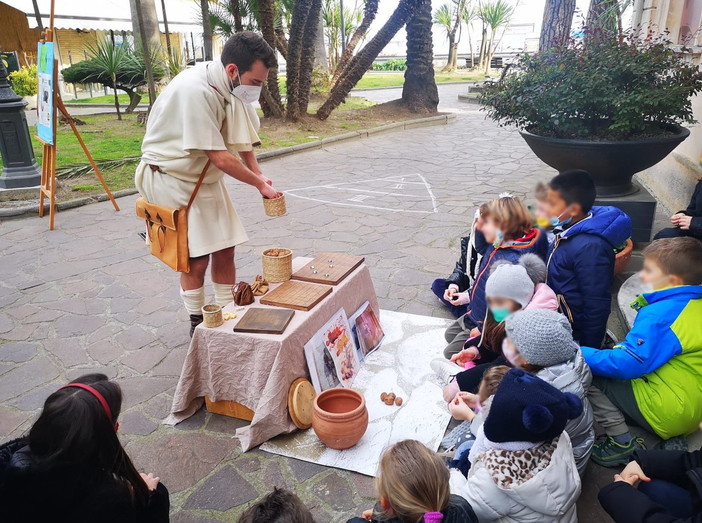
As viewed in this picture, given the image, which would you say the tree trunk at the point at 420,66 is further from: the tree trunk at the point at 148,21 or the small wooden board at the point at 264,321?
the small wooden board at the point at 264,321

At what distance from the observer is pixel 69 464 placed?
1825 millimetres

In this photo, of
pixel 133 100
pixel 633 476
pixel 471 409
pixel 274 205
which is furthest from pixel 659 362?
pixel 133 100

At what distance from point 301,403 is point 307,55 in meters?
10.8

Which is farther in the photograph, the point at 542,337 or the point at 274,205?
the point at 274,205

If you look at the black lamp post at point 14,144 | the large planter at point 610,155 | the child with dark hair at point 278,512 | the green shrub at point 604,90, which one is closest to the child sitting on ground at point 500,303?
the child with dark hair at point 278,512

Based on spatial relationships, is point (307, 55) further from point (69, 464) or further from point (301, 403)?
point (69, 464)

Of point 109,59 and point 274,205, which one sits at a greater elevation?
point 109,59

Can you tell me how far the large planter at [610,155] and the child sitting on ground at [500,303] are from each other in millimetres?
2403

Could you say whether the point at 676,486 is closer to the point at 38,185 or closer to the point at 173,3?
the point at 38,185

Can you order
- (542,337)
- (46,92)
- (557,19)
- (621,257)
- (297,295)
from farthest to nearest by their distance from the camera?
(557,19)
(46,92)
(621,257)
(297,295)
(542,337)

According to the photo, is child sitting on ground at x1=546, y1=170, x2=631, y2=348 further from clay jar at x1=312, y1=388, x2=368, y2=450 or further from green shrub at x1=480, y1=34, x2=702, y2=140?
green shrub at x1=480, y1=34, x2=702, y2=140

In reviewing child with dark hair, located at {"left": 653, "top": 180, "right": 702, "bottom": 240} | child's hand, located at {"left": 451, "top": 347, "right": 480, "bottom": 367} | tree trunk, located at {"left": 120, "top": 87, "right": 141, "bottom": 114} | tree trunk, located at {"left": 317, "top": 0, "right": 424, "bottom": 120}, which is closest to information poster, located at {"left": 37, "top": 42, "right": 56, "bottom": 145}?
child's hand, located at {"left": 451, "top": 347, "right": 480, "bottom": 367}

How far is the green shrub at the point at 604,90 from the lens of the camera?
4.95m

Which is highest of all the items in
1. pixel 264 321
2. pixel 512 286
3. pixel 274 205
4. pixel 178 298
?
pixel 274 205
